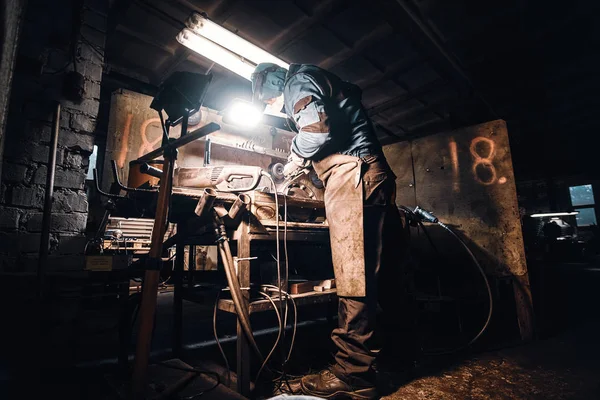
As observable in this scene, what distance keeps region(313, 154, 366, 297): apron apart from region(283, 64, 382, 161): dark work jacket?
167mm

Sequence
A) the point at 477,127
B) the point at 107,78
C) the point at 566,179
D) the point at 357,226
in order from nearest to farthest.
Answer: the point at 357,226 < the point at 477,127 < the point at 107,78 < the point at 566,179

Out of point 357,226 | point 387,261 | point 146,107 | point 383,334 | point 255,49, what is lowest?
point 383,334

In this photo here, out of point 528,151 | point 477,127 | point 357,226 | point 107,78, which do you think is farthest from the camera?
point 528,151

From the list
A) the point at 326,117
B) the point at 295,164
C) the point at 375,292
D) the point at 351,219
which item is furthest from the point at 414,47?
the point at 375,292

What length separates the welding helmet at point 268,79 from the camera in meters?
3.21

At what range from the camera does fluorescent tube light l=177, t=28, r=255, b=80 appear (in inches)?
143

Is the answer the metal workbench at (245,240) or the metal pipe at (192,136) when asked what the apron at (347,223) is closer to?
the metal workbench at (245,240)

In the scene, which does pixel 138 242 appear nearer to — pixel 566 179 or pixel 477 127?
pixel 477 127

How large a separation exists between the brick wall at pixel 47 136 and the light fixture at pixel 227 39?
123 centimetres

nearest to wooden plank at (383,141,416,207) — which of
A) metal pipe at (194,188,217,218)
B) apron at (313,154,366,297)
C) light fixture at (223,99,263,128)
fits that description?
light fixture at (223,99,263,128)

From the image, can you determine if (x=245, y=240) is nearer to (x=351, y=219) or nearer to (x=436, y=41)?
(x=351, y=219)

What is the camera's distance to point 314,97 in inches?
92.2

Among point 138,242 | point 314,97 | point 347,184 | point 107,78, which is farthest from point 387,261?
point 138,242

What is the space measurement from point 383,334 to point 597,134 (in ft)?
30.4
